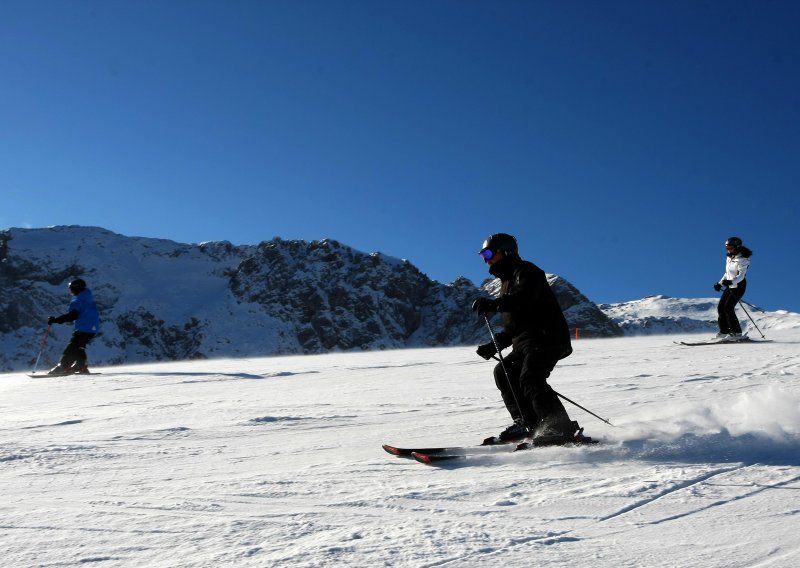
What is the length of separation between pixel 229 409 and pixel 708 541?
505cm

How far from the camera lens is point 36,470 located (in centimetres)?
400

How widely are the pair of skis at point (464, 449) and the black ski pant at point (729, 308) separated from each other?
10.2 m

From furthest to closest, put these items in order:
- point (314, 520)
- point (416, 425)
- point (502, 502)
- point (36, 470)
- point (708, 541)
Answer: point (416, 425)
point (36, 470)
point (502, 502)
point (314, 520)
point (708, 541)

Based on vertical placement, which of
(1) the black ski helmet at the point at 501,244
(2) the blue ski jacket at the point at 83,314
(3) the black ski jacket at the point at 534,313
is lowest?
(3) the black ski jacket at the point at 534,313

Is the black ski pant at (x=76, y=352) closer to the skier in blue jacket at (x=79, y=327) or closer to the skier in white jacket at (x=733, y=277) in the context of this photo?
the skier in blue jacket at (x=79, y=327)

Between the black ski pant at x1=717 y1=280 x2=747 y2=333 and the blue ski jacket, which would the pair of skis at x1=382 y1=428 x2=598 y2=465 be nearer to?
the black ski pant at x1=717 y1=280 x2=747 y2=333

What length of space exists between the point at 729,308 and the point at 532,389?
1056 centimetres

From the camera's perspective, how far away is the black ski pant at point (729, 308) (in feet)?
43.1

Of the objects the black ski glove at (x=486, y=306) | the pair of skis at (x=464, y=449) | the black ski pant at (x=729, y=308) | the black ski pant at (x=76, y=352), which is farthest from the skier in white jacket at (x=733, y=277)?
the black ski pant at (x=76, y=352)

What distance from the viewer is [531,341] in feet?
15.3

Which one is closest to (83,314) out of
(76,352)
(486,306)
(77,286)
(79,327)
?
(79,327)

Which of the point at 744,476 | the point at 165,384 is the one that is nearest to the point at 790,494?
the point at 744,476

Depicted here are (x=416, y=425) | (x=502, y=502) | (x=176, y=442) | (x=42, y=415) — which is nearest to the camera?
(x=502, y=502)

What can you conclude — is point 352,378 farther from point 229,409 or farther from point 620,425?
point 620,425
